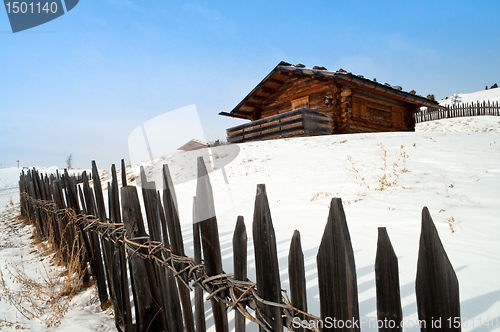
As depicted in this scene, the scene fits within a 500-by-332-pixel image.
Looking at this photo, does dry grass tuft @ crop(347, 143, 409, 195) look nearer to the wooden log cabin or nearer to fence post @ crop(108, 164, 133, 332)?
fence post @ crop(108, 164, 133, 332)

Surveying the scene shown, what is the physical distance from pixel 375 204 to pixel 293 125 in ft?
28.1

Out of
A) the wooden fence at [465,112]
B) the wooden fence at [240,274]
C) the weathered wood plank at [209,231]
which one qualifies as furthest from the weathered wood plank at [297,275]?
the wooden fence at [465,112]

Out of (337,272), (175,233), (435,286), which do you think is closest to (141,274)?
(175,233)

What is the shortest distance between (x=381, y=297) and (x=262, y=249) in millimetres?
462

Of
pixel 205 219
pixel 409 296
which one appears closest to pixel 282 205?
pixel 409 296

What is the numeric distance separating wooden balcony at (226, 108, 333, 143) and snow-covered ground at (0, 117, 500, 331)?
299 centimetres

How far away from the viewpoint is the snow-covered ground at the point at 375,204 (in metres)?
1.85

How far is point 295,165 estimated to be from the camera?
6.98 meters

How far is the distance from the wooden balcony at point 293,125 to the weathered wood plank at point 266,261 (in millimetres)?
10784

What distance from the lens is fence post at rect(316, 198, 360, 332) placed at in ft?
2.65

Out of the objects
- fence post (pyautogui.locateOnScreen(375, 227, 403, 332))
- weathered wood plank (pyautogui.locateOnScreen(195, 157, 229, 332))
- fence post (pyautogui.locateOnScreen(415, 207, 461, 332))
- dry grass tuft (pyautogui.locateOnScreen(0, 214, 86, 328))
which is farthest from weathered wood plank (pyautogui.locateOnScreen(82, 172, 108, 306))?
fence post (pyautogui.locateOnScreen(415, 207, 461, 332))

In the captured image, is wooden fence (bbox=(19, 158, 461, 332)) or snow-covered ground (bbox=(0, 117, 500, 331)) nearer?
wooden fence (bbox=(19, 158, 461, 332))

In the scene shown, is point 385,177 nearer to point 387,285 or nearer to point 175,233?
point 175,233

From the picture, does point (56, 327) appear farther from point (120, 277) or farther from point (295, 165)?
point (295, 165)
